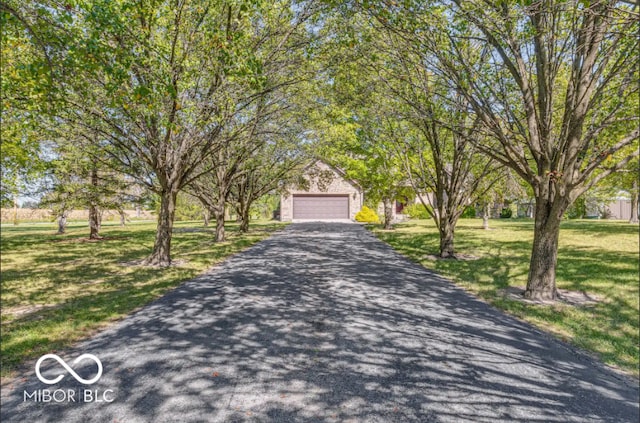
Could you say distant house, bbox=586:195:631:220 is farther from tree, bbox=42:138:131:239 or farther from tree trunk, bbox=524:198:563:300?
tree, bbox=42:138:131:239

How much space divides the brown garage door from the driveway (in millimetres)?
30857

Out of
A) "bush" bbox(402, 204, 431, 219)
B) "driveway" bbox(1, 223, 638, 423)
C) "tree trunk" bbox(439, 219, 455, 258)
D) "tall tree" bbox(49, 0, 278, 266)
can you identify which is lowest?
"driveway" bbox(1, 223, 638, 423)

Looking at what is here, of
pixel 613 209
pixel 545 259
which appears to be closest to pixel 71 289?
pixel 545 259

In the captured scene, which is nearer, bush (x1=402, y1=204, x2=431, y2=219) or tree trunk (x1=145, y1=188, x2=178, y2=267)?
tree trunk (x1=145, y1=188, x2=178, y2=267)

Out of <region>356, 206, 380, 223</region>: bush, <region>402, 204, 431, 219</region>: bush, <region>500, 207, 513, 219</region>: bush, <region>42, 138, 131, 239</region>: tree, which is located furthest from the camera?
<region>500, 207, 513, 219</region>: bush

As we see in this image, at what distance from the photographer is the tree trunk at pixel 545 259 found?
7012 millimetres

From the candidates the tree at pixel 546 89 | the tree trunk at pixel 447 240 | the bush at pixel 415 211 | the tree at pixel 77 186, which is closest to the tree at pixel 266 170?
the tree at pixel 77 186

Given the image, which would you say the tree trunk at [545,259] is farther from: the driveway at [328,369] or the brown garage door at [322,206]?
the brown garage door at [322,206]

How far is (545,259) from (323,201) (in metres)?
31.1

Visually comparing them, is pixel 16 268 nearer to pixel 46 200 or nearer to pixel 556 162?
pixel 46 200

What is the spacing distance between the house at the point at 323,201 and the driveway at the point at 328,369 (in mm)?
30484

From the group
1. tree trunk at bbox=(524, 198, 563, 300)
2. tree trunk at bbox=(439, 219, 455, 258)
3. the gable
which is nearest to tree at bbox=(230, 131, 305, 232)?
tree trunk at bbox=(439, 219, 455, 258)

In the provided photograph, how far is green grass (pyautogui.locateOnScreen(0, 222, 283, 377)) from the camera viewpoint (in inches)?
192

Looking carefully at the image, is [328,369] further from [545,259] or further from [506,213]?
[506,213]
